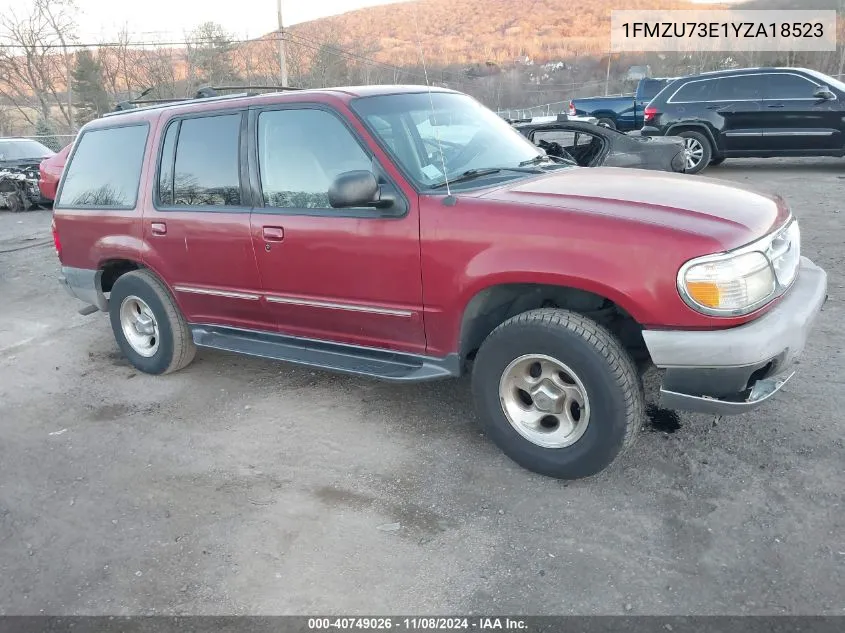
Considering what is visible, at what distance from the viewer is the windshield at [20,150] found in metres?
14.5

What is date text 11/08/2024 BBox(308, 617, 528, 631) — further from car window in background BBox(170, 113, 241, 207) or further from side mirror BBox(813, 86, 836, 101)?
side mirror BBox(813, 86, 836, 101)

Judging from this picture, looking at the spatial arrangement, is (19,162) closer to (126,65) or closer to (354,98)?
(354,98)

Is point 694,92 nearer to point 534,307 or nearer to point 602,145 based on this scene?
point 602,145

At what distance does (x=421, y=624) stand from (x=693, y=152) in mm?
11404

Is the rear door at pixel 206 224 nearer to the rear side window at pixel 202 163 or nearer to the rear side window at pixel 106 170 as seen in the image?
the rear side window at pixel 202 163

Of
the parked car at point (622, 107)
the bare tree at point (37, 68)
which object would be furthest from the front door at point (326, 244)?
the bare tree at point (37, 68)

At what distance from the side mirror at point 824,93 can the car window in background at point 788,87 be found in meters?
0.06

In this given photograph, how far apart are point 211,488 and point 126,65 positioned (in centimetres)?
5668

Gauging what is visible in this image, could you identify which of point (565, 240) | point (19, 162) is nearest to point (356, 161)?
point (565, 240)

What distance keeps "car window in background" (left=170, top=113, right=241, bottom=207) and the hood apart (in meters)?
1.75

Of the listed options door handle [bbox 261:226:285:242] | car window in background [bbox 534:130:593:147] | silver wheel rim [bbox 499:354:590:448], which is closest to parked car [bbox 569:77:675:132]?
car window in background [bbox 534:130:593:147]

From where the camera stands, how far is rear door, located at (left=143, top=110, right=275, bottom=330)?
405cm

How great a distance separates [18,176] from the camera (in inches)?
555

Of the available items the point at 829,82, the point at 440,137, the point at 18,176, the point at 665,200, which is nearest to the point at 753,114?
the point at 829,82
